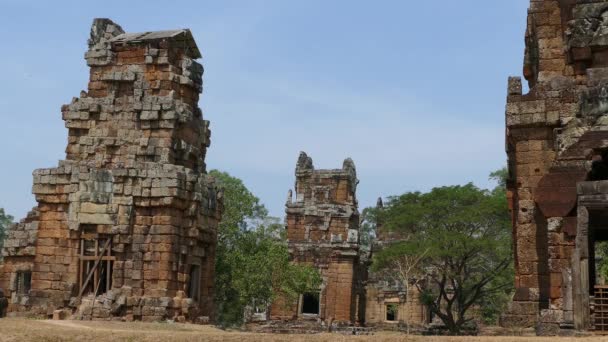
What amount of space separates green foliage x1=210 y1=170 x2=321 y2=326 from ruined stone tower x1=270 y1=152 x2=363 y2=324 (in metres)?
4.53

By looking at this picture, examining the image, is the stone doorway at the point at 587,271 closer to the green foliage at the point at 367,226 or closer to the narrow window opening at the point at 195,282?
the narrow window opening at the point at 195,282

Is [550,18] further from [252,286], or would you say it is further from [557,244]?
[252,286]

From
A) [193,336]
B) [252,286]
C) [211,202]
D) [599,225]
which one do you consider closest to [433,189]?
[252,286]

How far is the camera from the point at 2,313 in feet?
51.3

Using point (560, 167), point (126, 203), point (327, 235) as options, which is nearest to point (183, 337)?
point (560, 167)

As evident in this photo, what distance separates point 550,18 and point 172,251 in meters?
9.63

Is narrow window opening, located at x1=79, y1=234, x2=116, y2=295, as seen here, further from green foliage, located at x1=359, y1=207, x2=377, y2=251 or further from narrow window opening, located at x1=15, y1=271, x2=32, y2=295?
green foliage, located at x1=359, y1=207, x2=377, y2=251

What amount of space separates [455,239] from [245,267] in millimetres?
9836

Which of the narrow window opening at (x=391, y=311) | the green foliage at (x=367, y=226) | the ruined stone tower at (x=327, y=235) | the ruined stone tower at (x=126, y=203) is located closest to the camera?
the ruined stone tower at (x=126, y=203)

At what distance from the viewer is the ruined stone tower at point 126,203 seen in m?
18.7

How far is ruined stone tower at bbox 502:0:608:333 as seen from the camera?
1250 cm

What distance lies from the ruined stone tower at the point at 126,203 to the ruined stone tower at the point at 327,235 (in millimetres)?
16809

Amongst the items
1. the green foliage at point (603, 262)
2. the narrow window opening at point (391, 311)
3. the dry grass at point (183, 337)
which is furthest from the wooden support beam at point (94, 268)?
the narrow window opening at point (391, 311)

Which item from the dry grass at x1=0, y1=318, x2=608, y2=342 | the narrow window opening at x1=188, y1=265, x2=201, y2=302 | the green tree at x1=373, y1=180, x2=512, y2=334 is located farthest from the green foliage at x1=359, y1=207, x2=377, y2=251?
the dry grass at x1=0, y1=318, x2=608, y2=342
